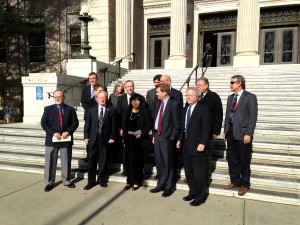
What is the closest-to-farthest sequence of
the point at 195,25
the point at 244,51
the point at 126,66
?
the point at 244,51 < the point at 126,66 < the point at 195,25

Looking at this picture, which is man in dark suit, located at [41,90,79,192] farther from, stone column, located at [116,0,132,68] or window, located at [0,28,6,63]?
window, located at [0,28,6,63]

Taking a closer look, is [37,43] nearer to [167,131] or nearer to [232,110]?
[167,131]

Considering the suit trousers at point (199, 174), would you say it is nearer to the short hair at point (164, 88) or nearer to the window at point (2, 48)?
the short hair at point (164, 88)

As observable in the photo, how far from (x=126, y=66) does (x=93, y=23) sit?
12.3ft

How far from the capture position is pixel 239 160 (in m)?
4.78

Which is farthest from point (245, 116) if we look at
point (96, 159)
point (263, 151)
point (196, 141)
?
point (96, 159)

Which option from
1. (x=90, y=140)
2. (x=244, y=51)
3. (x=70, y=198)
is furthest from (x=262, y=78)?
(x=70, y=198)

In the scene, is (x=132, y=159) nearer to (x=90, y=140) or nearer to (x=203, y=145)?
(x=90, y=140)

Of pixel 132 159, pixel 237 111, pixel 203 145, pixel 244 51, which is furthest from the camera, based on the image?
pixel 244 51

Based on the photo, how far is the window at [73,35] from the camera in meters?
18.7

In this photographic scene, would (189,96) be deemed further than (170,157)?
No

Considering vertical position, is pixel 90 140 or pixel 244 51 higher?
pixel 244 51

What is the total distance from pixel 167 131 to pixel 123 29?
42.7ft

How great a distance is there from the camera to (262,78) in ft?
39.0
